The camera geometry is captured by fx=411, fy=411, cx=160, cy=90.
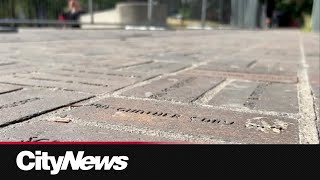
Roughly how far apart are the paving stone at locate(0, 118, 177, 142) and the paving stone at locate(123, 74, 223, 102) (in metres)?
0.77

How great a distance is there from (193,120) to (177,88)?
2.85 ft

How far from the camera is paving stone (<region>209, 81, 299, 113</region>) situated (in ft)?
7.55

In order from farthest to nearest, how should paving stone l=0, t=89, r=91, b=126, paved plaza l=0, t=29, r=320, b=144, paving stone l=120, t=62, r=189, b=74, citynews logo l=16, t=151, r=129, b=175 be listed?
paving stone l=120, t=62, r=189, b=74, paving stone l=0, t=89, r=91, b=126, paved plaza l=0, t=29, r=320, b=144, citynews logo l=16, t=151, r=129, b=175

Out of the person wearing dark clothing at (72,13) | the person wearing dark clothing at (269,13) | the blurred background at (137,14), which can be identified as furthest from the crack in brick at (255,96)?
the person wearing dark clothing at (269,13)

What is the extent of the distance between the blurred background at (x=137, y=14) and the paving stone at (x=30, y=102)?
30.6 ft

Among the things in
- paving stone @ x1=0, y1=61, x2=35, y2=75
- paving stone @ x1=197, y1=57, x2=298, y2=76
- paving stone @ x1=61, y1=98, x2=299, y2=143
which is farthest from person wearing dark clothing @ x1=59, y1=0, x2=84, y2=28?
paving stone @ x1=61, y1=98, x2=299, y2=143

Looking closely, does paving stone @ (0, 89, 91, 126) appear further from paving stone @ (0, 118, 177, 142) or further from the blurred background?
the blurred background

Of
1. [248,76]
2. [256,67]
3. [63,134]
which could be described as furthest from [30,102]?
Answer: [256,67]

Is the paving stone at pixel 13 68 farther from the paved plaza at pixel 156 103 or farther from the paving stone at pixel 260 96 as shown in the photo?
the paving stone at pixel 260 96

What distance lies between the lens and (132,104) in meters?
2.23

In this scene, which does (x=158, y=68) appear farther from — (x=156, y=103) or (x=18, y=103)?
(x=18, y=103)

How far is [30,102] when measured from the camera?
7.23 feet

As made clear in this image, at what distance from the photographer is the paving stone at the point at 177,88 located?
8.18 feet

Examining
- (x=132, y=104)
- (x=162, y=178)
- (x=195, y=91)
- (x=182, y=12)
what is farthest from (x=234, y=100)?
(x=182, y=12)
